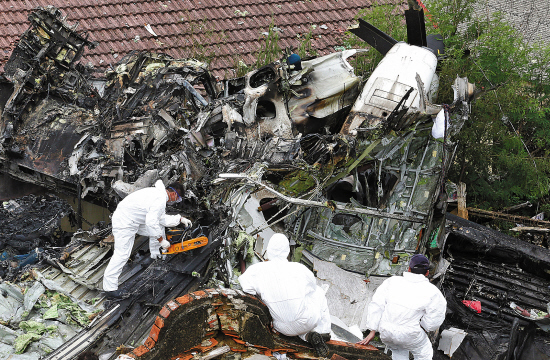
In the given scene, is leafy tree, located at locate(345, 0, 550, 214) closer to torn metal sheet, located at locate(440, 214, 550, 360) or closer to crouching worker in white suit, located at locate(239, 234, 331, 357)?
torn metal sheet, located at locate(440, 214, 550, 360)

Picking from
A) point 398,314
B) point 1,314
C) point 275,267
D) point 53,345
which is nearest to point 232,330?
point 275,267

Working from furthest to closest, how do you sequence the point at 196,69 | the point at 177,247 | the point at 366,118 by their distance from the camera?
the point at 196,69 < the point at 366,118 < the point at 177,247

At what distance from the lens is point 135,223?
593cm

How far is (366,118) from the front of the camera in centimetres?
772

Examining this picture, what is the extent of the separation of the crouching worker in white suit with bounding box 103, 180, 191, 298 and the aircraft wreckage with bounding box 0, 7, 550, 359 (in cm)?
19

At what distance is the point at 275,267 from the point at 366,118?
3920 mm

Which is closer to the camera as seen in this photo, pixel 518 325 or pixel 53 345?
pixel 53 345

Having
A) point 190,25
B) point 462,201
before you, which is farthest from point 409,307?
point 190,25

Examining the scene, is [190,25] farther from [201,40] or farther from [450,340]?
[450,340]

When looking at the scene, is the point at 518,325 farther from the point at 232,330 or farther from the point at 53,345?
the point at 53,345

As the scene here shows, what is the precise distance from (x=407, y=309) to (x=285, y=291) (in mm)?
1148

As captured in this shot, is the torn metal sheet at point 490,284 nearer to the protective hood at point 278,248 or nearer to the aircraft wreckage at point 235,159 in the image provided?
the aircraft wreckage at point 235,159

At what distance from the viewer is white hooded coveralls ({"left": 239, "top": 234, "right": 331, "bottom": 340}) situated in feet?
14.4

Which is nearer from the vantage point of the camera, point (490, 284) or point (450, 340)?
point (450, 340)
